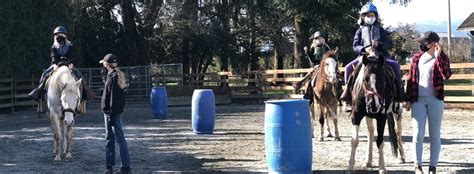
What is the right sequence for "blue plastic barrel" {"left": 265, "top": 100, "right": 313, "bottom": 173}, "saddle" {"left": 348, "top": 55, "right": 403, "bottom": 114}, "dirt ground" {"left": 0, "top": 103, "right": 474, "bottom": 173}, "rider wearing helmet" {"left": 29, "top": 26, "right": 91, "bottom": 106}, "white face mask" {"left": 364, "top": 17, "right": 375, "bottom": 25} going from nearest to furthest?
"blue plastic barrel" {"left": 265, "top": 100, "right": 313, "bottom": 173} → "saddle" {"left": 348, "top": 55, "right": 403, "bottom": 114} → "white face mask" {"left": 364, "top": 17, "right": 375, "bottom": 25} → "dirt ground" {"left": 0, "top": 103, "right": 474, "bottom": 173} → "rider wearing helmet" {"left": 29, "top": 26, "right": 91, "bottom": 106}

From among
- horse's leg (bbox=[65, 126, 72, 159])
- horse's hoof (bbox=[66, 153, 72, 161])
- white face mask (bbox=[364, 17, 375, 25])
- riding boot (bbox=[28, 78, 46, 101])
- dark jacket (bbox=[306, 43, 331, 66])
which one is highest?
white face mask (bbox=[364, 17, 375, 25])

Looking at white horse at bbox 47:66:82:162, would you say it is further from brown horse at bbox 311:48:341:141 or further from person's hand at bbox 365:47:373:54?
person's hand at bbox 365:47:373:54

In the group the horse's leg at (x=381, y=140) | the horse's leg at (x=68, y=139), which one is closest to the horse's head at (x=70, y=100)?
the horse's leg at (x=68, y=139)

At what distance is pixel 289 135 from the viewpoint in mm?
8336

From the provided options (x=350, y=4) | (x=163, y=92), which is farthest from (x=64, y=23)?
(x=350, y=4)

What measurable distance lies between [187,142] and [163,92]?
22.8 feet

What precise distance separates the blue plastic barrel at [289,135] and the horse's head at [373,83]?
88cm

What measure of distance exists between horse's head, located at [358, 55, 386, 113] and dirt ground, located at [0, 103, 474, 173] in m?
1.20

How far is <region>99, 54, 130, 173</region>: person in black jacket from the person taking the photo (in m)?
9.22

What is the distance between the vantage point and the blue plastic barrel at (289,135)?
834 centimetres

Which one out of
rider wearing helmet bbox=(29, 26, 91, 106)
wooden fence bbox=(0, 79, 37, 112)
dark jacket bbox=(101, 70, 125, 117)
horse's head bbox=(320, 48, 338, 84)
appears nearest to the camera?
dark jacket bbox=(101, 70, 125, 117)

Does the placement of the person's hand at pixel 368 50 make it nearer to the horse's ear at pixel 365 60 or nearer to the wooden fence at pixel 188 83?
the horse's ear at pixel 365 60

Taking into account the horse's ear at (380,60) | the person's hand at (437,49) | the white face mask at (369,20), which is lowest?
the horse's ear at (380,60)

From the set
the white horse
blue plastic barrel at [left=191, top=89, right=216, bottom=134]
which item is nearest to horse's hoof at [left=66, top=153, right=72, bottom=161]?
the white horse
